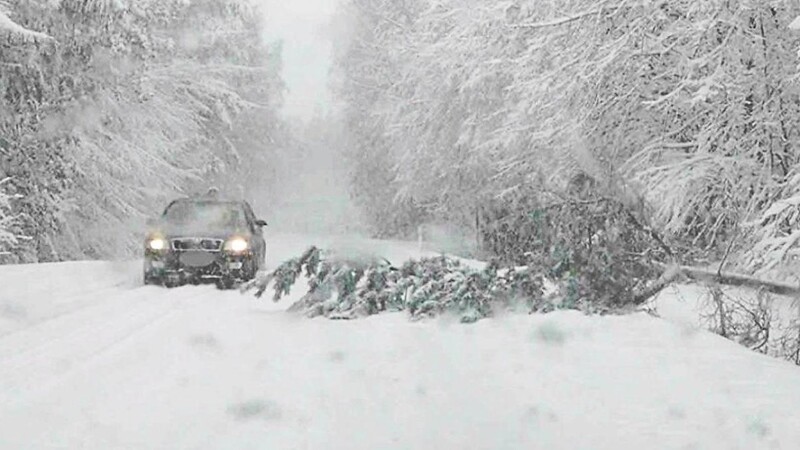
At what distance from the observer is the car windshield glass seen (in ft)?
54.8

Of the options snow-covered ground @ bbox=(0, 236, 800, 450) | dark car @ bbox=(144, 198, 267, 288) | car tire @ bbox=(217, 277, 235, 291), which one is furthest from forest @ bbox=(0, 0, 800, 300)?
car tire @ bbox=(217, 277, 235, 291)

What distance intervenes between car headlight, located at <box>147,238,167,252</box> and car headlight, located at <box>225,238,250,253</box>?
0.99 metres

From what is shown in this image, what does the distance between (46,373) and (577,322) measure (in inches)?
184

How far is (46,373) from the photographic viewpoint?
23.0 ft

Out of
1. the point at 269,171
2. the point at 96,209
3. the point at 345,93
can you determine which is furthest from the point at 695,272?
the point at 269,171

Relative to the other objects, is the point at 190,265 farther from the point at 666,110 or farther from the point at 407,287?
the point at 666,110

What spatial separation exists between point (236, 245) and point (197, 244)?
62 centimetres

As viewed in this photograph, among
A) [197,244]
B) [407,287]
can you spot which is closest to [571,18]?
[407,287]

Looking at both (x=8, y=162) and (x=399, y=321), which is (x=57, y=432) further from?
(x=8, y=162)

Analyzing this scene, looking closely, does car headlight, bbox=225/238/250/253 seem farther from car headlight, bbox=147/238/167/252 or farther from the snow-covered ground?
the snow-covered ground

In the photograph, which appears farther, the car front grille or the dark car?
the car front grille

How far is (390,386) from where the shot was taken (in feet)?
21.3

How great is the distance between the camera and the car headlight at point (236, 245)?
614 inches

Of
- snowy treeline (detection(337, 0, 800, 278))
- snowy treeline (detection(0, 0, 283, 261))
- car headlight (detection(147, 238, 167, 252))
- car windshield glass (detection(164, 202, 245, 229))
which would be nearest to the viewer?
snowy treeline (detection(337, 0, 800, 278))
